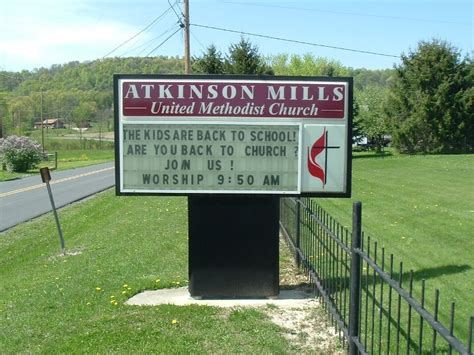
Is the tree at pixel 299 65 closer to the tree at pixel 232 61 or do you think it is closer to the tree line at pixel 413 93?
the tree line at pixel 413 93

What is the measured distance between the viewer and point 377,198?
52.5 feet

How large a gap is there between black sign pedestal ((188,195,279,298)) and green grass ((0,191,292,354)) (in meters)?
0.54

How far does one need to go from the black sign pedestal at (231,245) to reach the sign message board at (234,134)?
12.8 inches

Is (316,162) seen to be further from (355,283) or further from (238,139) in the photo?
(355,283)

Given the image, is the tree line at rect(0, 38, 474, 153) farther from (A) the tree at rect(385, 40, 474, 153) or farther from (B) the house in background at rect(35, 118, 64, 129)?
(B) the house in background at rect(35, 118, 64, 129)

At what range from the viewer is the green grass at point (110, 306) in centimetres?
526

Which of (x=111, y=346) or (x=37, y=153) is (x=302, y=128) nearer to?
(x=111, y=346)

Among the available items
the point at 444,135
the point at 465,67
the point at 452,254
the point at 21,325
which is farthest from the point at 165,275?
the point at 465,67

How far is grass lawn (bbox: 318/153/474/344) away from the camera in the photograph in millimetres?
6758

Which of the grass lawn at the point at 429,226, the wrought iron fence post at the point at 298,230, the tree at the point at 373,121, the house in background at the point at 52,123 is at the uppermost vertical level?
the house in background at the point at 52,123

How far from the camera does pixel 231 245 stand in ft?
22.0

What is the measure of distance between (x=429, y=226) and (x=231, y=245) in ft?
19.1

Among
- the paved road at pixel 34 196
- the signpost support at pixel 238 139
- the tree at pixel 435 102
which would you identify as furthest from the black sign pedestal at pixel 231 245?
the tree at pixel 435 102

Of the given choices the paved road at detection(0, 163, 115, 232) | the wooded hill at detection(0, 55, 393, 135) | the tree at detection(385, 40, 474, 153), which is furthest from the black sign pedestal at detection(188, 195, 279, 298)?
the wooded hill at detection(0, 55, 393, 135)
